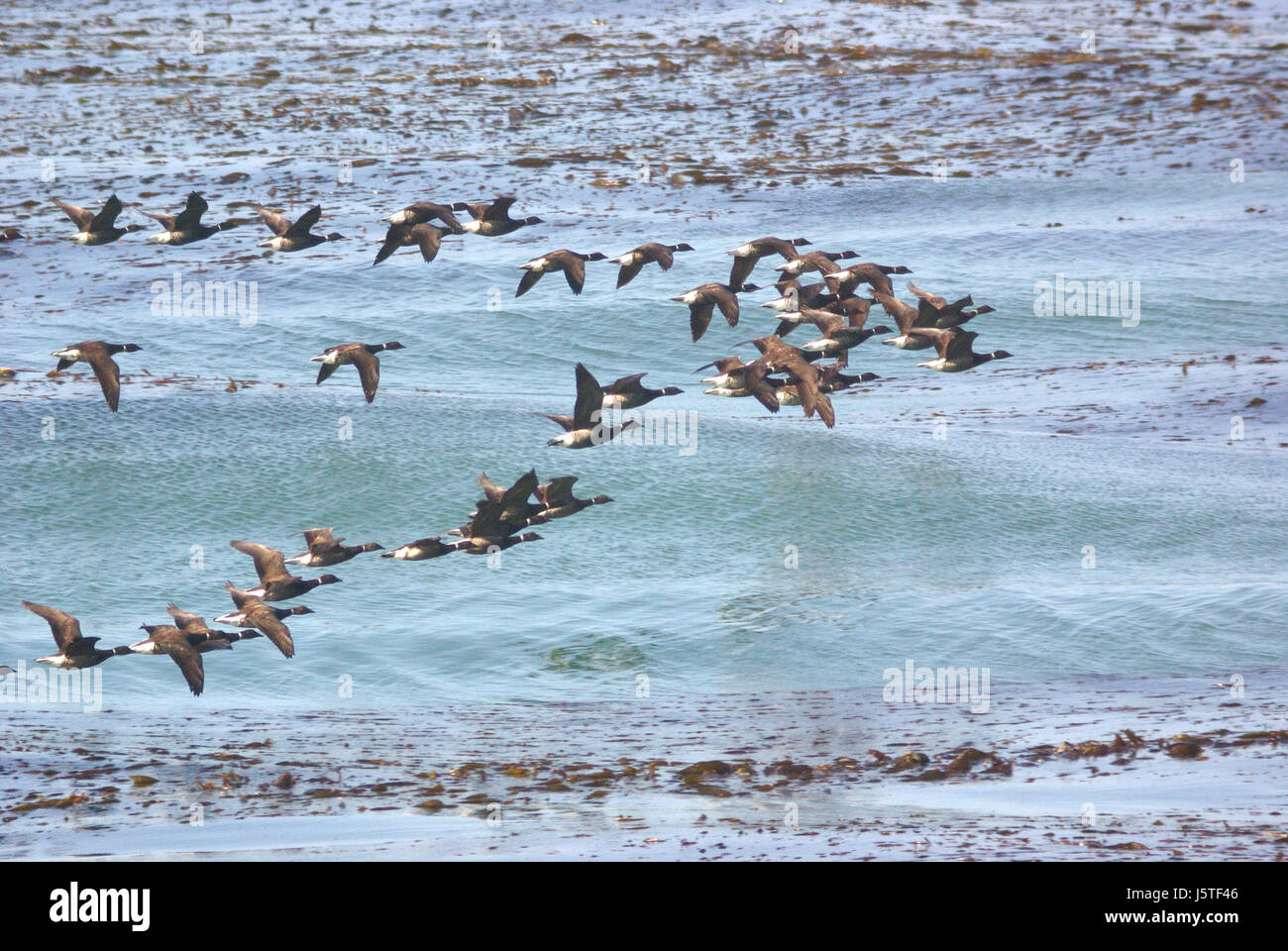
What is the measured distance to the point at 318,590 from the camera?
145 ft

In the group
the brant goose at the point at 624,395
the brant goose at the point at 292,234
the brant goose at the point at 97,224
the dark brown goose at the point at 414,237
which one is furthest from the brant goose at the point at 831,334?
the brant goose at the point at 97,224

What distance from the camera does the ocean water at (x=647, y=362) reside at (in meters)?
39.9

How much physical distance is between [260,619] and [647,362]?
1427 inches

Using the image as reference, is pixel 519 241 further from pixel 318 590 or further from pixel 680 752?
pixel 680 752

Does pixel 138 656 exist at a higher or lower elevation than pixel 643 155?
lower

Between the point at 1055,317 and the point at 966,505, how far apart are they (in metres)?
19.1

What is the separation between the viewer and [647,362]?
61.1 meters

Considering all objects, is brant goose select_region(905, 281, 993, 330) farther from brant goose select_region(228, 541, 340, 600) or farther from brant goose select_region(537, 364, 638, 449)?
brant goose select_region(228, 541, 340, 600)

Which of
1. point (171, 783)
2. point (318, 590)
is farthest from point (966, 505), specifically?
point (171, 783)

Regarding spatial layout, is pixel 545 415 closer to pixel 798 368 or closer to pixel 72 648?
pixel 798 368

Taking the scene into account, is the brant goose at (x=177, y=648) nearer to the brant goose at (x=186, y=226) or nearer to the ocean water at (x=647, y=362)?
the ocean water at (x=647, y=362)

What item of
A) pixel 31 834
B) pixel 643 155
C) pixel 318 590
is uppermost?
pixel 643 155

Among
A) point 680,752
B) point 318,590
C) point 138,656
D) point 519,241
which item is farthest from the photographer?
point 519,241

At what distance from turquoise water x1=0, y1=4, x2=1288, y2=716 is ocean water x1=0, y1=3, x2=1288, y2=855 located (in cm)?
20
